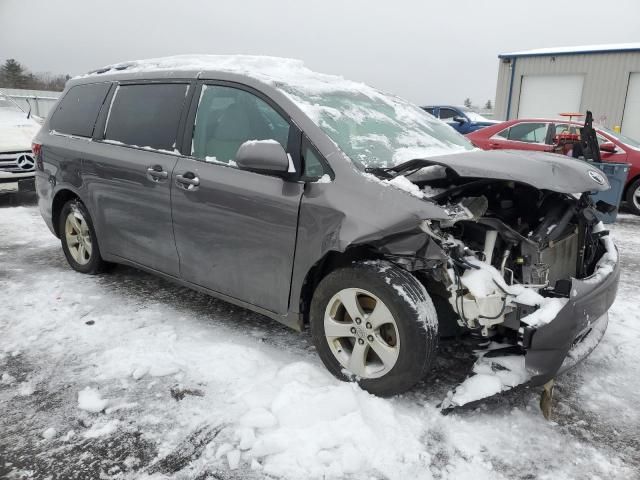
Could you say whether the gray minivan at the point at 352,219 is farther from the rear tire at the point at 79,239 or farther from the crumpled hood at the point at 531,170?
the rear tire at the point at 79,239

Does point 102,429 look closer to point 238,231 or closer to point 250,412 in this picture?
point 250,412

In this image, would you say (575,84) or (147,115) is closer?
(147,115)

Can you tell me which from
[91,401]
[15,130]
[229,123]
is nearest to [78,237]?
[229,123]

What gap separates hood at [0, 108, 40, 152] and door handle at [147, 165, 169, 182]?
559 cm

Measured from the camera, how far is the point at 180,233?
3391 millimetres

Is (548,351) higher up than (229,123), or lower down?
lower down

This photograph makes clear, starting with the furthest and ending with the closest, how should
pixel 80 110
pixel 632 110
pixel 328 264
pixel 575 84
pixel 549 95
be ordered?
pixel 549 95 < pixel 575 84 < pixel 632 110 < pixel 80 110 < pixel 328 264

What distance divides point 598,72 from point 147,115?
1626 centimetres

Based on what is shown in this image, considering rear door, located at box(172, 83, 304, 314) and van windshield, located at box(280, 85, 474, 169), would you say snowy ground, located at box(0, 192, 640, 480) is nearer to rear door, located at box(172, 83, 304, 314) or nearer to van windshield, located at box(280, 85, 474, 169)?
rear door, located at box(172, 83, 304, 314)

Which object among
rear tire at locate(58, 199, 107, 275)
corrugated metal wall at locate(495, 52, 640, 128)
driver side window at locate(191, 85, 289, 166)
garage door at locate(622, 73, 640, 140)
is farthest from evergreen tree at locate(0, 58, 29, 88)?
driver side window at locate(191, 85, 289, 166)

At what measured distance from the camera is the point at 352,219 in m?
2.61

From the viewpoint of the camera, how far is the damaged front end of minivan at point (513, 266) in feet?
7.81

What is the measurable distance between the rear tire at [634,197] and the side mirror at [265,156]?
738 centimetres

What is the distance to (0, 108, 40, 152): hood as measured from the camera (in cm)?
784
